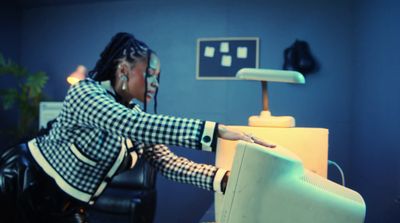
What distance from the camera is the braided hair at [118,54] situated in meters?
1.00

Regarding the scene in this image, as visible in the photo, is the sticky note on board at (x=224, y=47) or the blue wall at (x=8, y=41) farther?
the blue wall at (x=8, y=41)

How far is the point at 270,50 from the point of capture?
261cm

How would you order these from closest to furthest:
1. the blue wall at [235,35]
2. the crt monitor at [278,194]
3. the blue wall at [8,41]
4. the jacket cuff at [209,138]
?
1. the crt monitor at [278,194]
2. the jacket cuff at [209,138]
3. the blue wall at [235,35]
4. the blue wall at [8,41]

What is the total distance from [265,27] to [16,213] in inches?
87.3

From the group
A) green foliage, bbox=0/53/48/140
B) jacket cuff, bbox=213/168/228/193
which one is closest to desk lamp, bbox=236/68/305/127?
jacket cuff, bbox=213/168/228/193

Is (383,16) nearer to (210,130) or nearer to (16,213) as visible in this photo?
(210,130)

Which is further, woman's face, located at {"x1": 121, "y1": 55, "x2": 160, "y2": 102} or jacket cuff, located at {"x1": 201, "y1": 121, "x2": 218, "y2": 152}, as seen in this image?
woman's face, located at {"x1": 121, "y1": 55, "x2": 160, "y2": 102}

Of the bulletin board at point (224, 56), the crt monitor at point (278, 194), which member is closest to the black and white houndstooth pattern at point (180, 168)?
the crt monitor at point (278, 194)

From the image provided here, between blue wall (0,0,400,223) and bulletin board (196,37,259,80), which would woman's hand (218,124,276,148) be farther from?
bulletin board (196,37,259,80)

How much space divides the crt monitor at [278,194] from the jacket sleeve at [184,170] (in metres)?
0.36

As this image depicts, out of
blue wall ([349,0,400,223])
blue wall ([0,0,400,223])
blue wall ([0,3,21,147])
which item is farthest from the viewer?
blue wall ([0,3,21,147])

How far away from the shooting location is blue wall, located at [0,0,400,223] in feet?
7.93

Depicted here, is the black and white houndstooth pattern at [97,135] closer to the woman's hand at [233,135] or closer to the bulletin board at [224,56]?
the woman's hand at [233,135]

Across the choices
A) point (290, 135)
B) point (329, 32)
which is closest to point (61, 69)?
point (329, 32)
